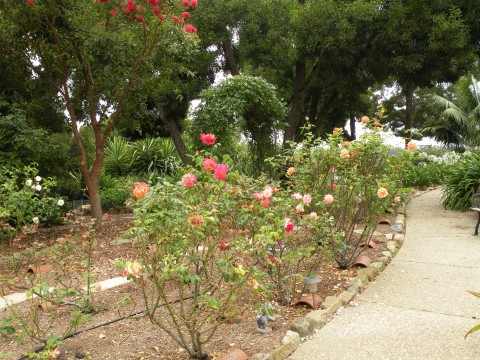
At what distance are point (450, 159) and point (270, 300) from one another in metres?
A: 11.6

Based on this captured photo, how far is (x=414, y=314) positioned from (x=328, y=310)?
0.67 metres

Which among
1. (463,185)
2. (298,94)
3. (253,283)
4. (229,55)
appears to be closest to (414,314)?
(253,283)

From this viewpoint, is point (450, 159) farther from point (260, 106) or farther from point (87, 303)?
→ point (87, 303)

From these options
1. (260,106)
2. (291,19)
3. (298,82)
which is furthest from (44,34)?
(298,82)

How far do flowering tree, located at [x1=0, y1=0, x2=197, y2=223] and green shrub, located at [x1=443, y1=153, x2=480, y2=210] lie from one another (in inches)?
226

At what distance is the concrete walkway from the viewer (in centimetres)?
286

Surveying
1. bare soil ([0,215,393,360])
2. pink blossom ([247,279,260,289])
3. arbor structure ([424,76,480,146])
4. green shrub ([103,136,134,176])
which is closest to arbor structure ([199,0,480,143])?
green shrub ([103,136,134,176])

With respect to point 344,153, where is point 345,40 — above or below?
above

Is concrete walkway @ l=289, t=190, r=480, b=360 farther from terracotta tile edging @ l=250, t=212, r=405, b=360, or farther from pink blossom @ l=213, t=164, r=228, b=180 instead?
pink blossom @ l=213, t=164, r=228, b=180

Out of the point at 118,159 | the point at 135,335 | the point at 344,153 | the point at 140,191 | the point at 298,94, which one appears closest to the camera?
the point at 140,191

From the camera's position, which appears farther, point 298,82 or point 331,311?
point 298,82

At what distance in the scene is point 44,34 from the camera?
19.7 ft

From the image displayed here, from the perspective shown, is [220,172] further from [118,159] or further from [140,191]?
[118,159]

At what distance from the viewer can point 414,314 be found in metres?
3.48
